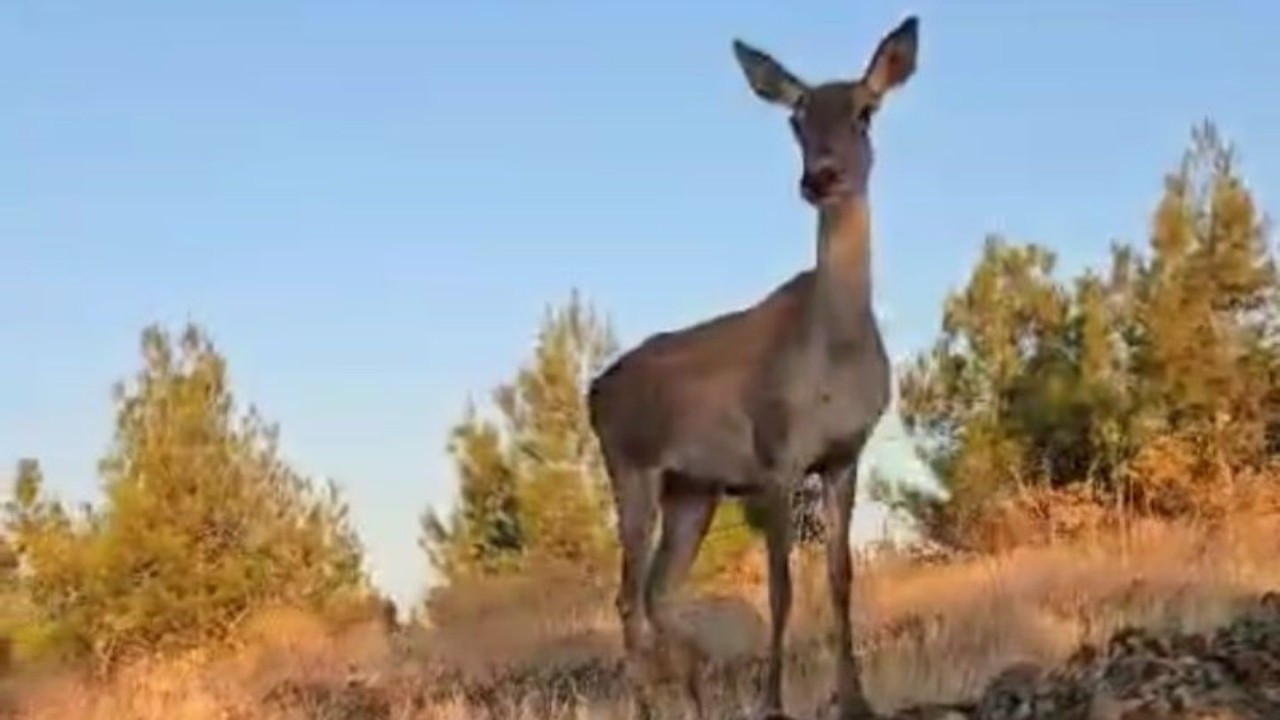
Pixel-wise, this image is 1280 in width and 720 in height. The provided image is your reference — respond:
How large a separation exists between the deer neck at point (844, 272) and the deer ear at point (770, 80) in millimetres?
545

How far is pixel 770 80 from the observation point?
9508 millimetres

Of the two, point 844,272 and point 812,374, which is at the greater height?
point 844,272

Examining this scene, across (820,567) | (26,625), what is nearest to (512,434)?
(26,625)

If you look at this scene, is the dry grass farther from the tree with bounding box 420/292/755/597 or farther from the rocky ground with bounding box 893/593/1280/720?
the tree with bounding box 420/292/755/597

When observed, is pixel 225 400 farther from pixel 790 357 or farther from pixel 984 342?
pixel 790 357

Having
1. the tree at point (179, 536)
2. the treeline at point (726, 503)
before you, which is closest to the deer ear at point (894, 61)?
the treeline at point (726, 503)

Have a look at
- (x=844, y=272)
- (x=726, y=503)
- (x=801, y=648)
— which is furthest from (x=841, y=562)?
(x=726, y=503)

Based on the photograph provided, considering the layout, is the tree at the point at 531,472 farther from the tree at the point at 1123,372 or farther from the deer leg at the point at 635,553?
the deer leg at the point at 635,553

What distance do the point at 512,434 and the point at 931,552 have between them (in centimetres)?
1602

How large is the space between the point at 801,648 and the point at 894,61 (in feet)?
20.1

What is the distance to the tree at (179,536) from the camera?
118ft

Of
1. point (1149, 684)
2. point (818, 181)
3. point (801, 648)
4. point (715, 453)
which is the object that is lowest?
point (1149, 684)

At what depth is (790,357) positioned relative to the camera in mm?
9156

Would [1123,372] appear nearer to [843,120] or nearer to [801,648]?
[801,648]
